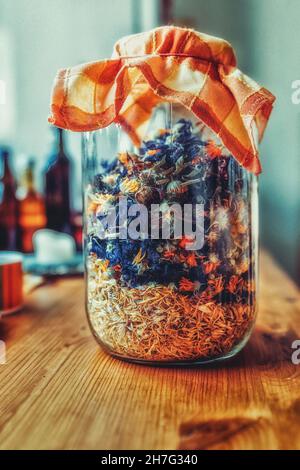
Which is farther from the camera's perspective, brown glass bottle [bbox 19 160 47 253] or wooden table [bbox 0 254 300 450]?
brown glass bottle [bbox 19 160 47 253]

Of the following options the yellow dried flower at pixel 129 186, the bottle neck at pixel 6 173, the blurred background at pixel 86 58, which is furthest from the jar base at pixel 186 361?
the blurred background at pixel 86 58

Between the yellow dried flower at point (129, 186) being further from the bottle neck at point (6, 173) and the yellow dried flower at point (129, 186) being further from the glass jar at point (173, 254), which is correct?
the bottle neck at point (6, 173)

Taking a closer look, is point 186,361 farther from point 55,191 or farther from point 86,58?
point 86,58

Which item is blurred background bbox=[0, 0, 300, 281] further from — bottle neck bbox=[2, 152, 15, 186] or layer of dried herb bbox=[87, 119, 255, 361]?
layer of dried herb bbox=[87, 119, 255, 361]

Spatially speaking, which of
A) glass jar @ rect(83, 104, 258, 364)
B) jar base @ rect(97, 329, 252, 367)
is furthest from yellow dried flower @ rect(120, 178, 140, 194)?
jar base @ rect(97, 329, 252, 367)

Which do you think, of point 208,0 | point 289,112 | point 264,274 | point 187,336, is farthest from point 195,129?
point 208,0

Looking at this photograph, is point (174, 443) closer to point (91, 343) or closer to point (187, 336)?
point (187, 336)

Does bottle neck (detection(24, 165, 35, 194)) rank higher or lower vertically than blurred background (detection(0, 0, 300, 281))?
lower
